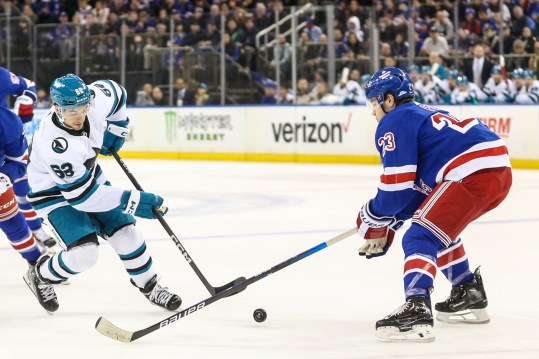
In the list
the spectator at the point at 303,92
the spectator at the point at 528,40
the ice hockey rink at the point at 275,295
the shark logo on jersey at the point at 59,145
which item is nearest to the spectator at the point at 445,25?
the spectator at the point at 528,40

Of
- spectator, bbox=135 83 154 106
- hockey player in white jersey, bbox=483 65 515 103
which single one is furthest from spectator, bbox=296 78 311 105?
hockey player in white jersey, bbox=483 65 515 103

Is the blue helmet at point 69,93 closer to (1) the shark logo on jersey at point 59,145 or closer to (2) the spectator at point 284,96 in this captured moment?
(1) the shark logo on jersey at point 59,145

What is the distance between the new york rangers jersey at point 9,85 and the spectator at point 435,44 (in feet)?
24.7

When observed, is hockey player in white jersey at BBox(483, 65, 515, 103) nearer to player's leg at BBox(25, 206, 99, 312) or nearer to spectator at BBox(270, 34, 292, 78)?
spectator at BBox(270, 34, 292, 78)

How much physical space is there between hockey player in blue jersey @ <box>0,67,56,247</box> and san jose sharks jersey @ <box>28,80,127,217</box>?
4.93 feet

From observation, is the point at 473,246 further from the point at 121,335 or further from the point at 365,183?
the point at 365,183

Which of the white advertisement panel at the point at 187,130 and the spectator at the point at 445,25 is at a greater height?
the spectator at the point at 445,25

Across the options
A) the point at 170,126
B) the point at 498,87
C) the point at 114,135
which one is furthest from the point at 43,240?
the point at 170,126

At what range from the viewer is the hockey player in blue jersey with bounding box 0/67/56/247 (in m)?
6.15

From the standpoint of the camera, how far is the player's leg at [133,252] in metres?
4.62

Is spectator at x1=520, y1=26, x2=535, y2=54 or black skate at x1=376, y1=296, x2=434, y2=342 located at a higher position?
spectator at x1=520, y1=26, x2=535, y2=54

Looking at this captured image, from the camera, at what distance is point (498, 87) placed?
12562 millimetres

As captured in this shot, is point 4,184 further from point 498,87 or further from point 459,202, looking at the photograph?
point 498,87

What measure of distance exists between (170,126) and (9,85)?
30.5 ft
